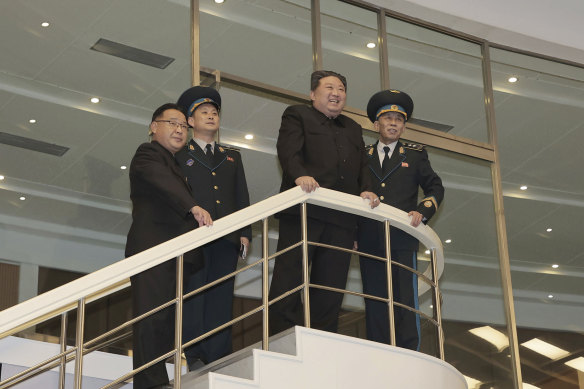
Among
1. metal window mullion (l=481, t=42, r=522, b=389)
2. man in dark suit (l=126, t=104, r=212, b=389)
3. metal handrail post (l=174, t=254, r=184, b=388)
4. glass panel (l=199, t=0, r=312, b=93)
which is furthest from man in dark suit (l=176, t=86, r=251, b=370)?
metal window mullion (l=481, t=42, r=522, b=389)

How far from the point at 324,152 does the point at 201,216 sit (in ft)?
3.00

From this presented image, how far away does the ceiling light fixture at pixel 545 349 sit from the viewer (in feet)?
21.8

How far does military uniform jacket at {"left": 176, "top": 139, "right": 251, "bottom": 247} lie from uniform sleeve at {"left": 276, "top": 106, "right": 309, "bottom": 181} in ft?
0.82

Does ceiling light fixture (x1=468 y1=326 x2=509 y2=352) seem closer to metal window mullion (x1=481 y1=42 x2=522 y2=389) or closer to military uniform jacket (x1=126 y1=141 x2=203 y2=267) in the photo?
metal window mullion (x1=481 y1=42 x2=522 y2=389)

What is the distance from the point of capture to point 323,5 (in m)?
6.79

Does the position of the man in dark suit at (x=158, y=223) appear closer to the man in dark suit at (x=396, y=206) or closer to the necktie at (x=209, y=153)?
the necktie at (x=209, y=153)

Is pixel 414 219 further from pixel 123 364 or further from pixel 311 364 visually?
pixel 123 364

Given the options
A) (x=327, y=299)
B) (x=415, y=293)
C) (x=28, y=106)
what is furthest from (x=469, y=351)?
(x=28, y=106)

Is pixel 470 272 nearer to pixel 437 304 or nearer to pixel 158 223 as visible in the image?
pixel 437 304

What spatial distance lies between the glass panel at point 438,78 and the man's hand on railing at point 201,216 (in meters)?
3.06

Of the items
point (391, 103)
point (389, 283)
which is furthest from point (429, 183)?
point (389, 283)

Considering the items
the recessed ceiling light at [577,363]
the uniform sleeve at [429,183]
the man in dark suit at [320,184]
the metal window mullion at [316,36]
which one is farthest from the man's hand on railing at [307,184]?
the recessed ceiling light at [577,363]

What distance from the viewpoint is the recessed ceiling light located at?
6.90m

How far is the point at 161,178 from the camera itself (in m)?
4.20
